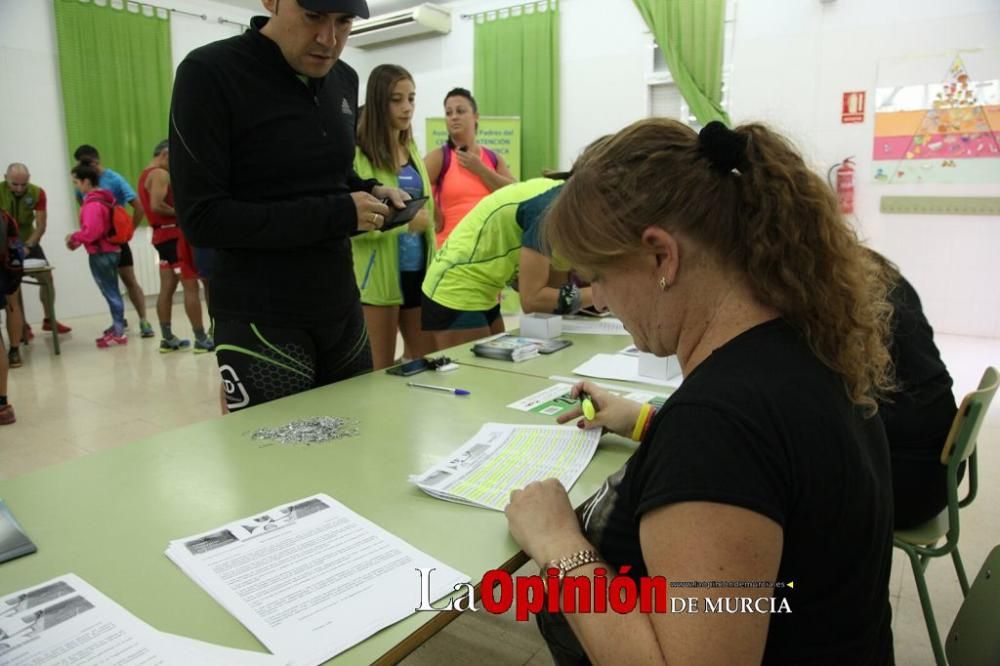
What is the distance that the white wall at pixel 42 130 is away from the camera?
5.68 meters

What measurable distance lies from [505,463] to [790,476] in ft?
1.93

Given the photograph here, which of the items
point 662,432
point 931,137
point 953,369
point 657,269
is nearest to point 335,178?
point 657,269

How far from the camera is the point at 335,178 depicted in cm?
166

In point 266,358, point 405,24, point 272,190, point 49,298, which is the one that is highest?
point 405,24

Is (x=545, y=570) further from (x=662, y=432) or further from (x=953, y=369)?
(x=953, y=369)

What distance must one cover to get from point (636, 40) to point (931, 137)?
2425 mm

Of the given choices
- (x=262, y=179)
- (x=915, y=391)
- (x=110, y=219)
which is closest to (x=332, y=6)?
(x=262, y=179)

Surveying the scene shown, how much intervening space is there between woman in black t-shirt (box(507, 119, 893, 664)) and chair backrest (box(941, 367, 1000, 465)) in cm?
57

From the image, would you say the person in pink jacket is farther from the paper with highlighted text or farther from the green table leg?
the paper with highlighted text

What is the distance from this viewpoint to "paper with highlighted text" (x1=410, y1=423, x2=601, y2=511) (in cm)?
107

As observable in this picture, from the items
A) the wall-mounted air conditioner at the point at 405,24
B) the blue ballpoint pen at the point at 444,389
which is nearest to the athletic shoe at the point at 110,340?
the wall-mounted air conditioner at the point at 405,24

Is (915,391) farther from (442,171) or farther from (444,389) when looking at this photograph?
(442,171)

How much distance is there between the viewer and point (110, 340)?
527 cm

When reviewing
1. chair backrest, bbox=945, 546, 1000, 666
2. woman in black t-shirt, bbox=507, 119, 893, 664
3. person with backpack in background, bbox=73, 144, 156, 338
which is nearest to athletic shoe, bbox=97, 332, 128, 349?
person with backpack in background, bbox=73, 144, 156, 338
